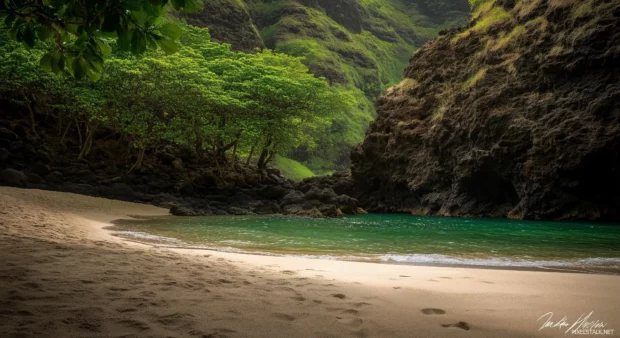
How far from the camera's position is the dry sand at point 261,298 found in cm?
293

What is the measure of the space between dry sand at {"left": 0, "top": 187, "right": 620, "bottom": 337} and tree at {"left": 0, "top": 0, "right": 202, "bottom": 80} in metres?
1.72

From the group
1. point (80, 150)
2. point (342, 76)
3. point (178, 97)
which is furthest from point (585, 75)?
point (342, 76)

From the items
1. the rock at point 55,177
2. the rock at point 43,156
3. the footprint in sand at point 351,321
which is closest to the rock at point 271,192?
the rock at point 55,177

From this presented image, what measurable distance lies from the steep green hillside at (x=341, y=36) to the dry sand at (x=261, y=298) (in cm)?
4100

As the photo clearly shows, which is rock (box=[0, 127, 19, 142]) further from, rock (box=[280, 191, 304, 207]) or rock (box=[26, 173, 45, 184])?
rock (box=[280, 191, 304, 207])

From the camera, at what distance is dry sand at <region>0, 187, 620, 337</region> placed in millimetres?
2926

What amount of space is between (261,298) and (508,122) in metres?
24.7

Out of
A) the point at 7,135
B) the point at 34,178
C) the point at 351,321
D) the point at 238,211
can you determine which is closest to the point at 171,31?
the point at 351,321

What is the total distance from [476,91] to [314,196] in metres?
12.8

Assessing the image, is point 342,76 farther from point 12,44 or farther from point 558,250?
point 558,250

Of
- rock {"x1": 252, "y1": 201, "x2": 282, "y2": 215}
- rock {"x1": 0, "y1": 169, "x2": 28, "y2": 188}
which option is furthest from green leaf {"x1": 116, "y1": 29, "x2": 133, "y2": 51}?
rock {"x1": 252, "y1": 201, "x2": 282, "y2": 215}

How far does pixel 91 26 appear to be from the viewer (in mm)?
2549

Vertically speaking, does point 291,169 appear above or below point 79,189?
above

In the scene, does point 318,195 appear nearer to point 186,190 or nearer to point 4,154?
point 186,190
